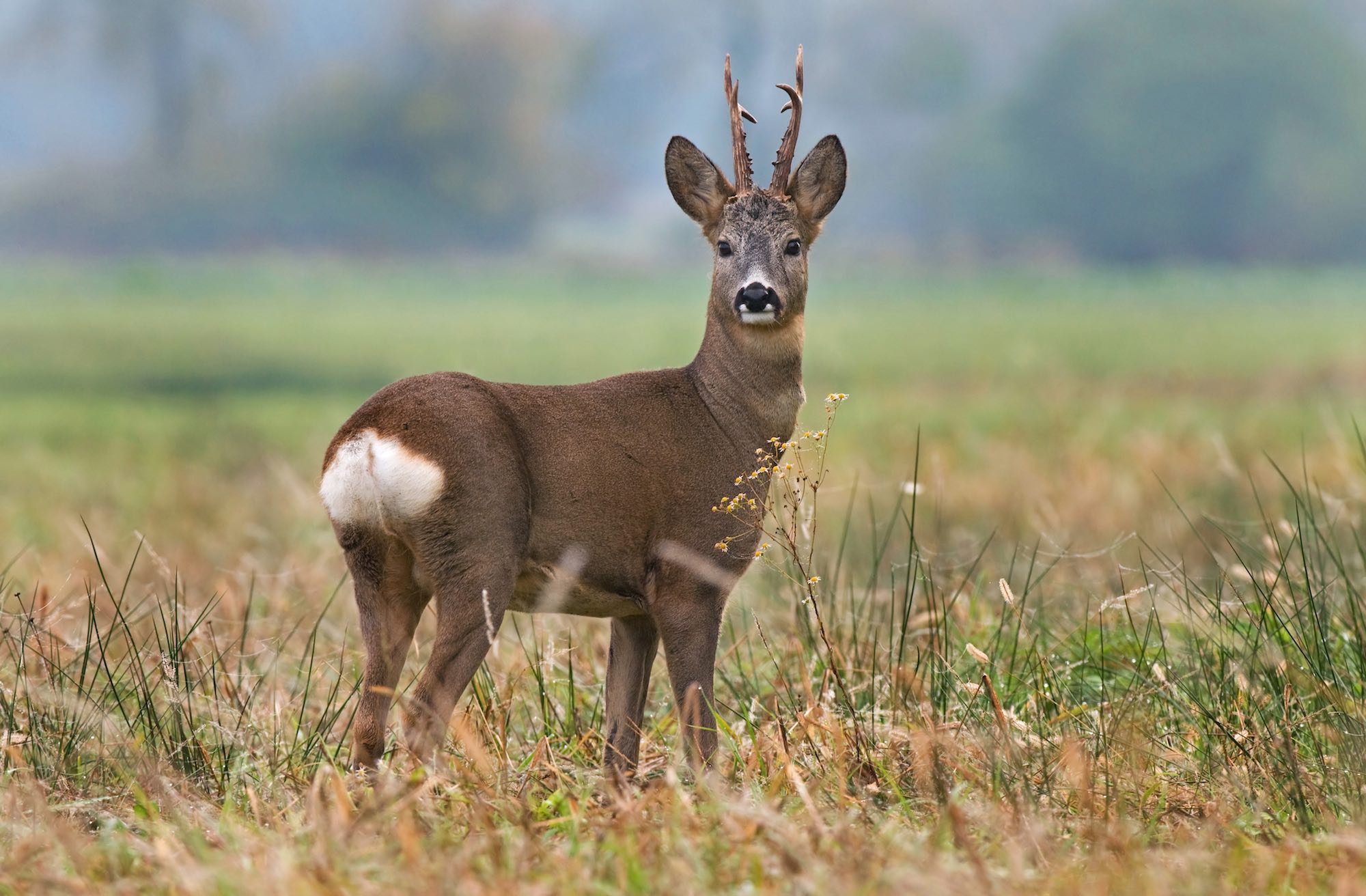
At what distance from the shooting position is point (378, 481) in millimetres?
4305

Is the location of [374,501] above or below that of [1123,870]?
above

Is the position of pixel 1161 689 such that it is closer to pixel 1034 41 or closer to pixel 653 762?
pixel 653 762

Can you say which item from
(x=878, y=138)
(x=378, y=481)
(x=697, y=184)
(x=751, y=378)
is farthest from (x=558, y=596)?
(x=878, y=138)

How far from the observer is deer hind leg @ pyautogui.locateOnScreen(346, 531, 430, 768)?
4.43 metres

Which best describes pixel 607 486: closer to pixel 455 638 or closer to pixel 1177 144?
pixel 455 638

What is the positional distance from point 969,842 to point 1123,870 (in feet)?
1.11

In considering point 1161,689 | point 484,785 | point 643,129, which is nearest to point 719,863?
point 484,785

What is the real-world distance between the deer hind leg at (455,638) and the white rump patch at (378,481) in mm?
197

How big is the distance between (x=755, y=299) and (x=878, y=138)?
434 ft

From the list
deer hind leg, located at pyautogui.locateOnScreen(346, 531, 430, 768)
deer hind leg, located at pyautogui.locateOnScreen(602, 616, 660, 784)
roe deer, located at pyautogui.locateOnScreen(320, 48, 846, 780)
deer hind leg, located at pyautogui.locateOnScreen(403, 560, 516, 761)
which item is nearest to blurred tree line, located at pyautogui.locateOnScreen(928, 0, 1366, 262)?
roe deer, located at pyautogui.locateOnScreen(320, 48, 846, 780)

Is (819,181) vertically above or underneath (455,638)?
above

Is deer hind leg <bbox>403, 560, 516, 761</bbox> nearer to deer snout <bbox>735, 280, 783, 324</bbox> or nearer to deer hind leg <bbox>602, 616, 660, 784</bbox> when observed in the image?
deer hind leg <bbox>602, 616, 660, 784</bbox>

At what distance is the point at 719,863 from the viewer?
11.5 feet

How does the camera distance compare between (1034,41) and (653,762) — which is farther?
(1034,41)
